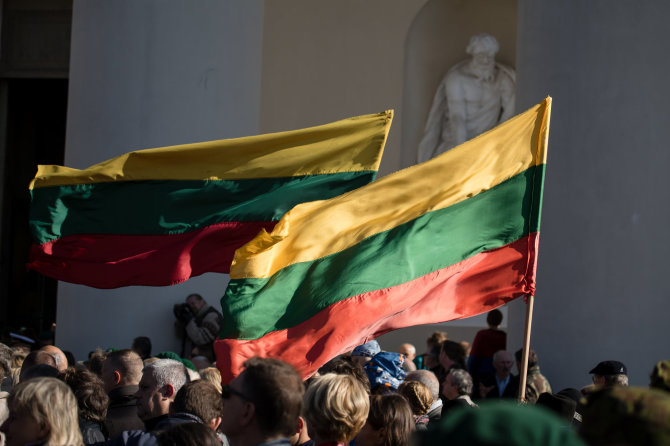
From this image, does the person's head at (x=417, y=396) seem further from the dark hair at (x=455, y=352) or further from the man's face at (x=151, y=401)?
the dark hair at (x=455, y=352)

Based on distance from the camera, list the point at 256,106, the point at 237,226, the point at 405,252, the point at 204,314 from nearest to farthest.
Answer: the point at 405,252 → the point at 237,226 → the point at 204,314 → the point at 256,106

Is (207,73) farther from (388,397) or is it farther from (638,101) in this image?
(388,397)

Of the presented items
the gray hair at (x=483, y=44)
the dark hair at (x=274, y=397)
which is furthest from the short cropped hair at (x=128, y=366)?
the gray hair at (x=483, y=44)

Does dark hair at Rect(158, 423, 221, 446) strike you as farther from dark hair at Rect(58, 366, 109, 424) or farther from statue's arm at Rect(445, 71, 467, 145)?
statue's arm at Rect(445, 71, 467, 145)

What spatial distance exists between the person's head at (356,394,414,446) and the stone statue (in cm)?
967

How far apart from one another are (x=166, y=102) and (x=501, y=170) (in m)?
5.59

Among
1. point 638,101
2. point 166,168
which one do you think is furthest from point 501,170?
point 638,101

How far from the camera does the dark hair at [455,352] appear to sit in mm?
7777

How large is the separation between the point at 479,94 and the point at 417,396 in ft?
29.3

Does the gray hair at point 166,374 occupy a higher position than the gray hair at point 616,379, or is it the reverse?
the gray hair at point 166,374

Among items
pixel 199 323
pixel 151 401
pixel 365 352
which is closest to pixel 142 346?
pixel 199 323

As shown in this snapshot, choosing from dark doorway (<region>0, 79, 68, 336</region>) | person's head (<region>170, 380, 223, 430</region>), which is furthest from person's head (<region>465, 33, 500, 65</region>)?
person's head (<region>170, 380, 223, 430</region>)

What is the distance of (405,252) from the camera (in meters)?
4.91

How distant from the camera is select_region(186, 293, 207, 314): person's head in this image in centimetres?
955
